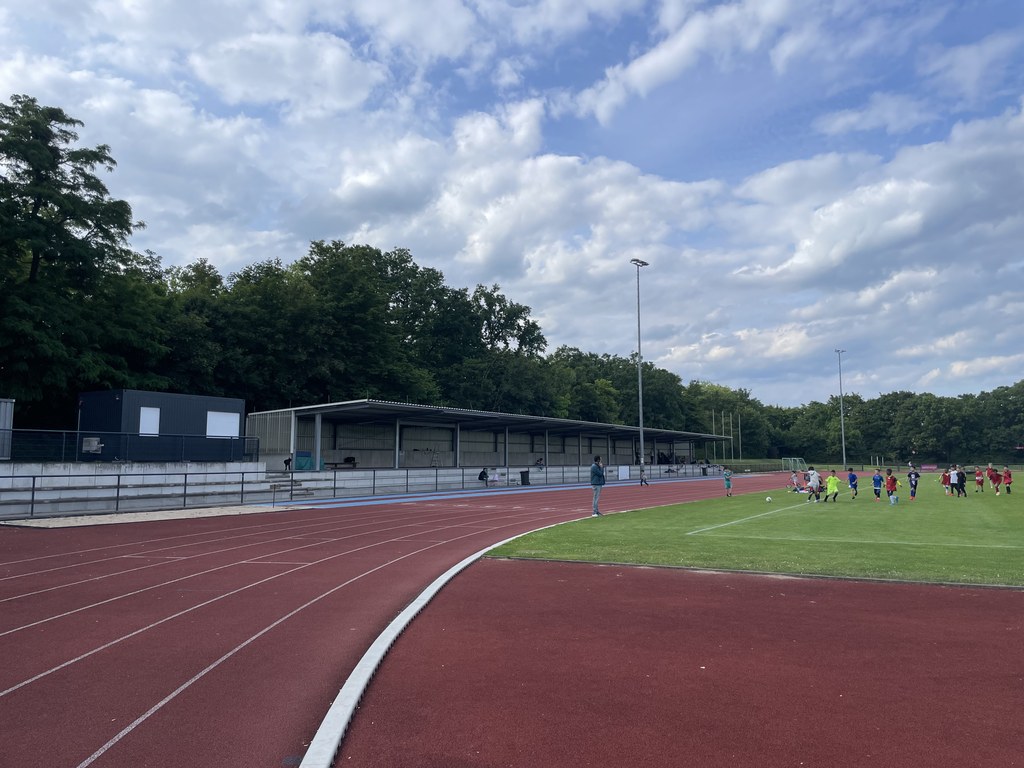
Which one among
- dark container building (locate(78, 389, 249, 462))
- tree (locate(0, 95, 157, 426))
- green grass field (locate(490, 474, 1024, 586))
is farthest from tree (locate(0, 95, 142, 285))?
green grass field (locate(490, 474, 1024, 586))

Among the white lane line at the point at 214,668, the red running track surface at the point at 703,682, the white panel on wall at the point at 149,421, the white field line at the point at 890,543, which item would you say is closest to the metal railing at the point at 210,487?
the white panel on wall at the point at 149,421

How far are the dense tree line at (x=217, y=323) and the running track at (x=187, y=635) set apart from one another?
917 inches

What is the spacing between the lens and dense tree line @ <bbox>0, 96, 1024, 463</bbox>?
34.7m

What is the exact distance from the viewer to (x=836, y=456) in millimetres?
126312

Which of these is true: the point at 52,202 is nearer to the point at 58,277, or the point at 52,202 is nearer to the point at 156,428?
the point at 58,277

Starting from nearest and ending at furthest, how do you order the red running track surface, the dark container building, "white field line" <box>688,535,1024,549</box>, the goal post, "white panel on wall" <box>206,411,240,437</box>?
the red running track surface < "white field line" <box>688,535,1024,549</box> < the dark container building < "white panel on wall" <box>206,411,240,437</box> < the goal post

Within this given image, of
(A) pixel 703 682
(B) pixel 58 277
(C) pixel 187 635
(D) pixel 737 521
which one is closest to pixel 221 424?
(B) pixel 58 277

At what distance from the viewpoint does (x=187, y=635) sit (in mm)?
7500

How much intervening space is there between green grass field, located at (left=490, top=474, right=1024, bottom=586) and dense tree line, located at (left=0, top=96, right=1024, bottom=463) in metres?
30.9

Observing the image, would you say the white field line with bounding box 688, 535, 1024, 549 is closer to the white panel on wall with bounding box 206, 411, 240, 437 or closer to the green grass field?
the green grass field

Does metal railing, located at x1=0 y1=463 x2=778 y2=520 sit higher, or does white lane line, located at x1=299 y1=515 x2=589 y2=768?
metal railing, located at x1=0 y1=463 x2=778 y2=520

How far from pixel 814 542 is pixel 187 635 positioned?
12.3 metres

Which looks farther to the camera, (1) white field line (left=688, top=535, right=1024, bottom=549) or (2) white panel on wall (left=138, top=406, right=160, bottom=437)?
(2) white panel on wall (left=138, top=406, right=160, bottom=437)

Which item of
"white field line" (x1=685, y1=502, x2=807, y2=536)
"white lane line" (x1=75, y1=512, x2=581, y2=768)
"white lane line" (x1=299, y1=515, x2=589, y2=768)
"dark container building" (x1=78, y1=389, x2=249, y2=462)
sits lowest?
"white field line" (x1=685, y1=502, x2=807, y2=536)
